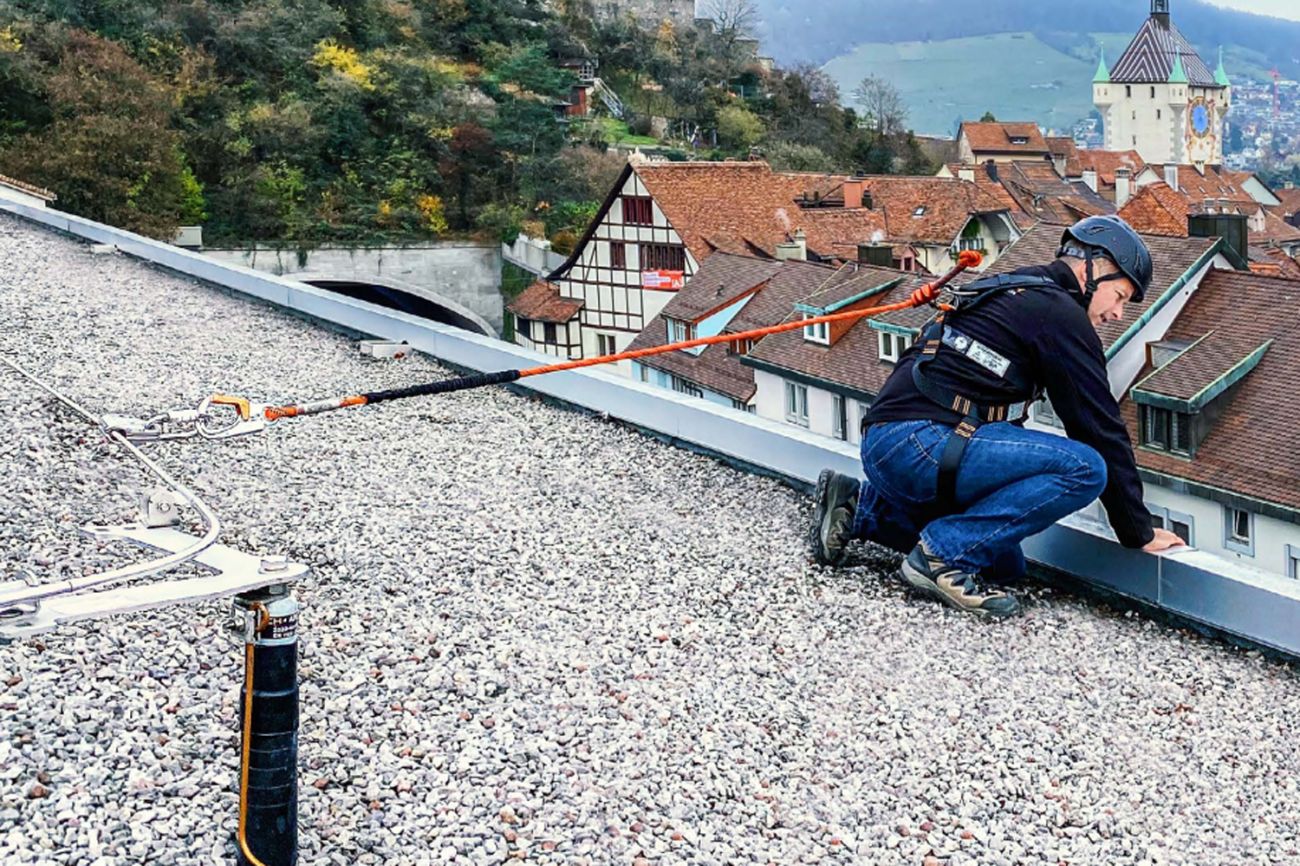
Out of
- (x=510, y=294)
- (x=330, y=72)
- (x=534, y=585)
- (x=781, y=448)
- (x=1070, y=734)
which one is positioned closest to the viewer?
(x=1070, y=734)

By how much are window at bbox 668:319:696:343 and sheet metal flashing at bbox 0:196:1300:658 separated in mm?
15418

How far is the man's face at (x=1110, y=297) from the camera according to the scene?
513cm

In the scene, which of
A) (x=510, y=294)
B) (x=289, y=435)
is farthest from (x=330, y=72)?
(x=289, y=435)

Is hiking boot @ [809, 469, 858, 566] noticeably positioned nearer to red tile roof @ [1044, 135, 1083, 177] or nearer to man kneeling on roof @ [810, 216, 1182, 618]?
man kneeling on roof @ [810, 216, 1182, 618]

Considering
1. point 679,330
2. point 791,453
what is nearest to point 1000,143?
point 679,330

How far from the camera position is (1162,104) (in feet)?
396

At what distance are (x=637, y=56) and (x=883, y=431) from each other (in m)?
59.0

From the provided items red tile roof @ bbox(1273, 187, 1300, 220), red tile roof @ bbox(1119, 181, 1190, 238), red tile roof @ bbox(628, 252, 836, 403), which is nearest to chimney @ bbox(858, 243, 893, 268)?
red tile roof @ bbox(628, 252, 836, 403)

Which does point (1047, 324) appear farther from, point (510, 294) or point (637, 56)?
point (637, 56)

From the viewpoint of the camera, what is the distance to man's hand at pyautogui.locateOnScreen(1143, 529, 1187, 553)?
5223mm

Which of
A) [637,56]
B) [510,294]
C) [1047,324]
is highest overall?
[637,56]

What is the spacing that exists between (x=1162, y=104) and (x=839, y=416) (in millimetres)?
105363

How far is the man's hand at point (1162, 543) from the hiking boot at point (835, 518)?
37.2 inches

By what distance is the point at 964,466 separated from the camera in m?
5.16
